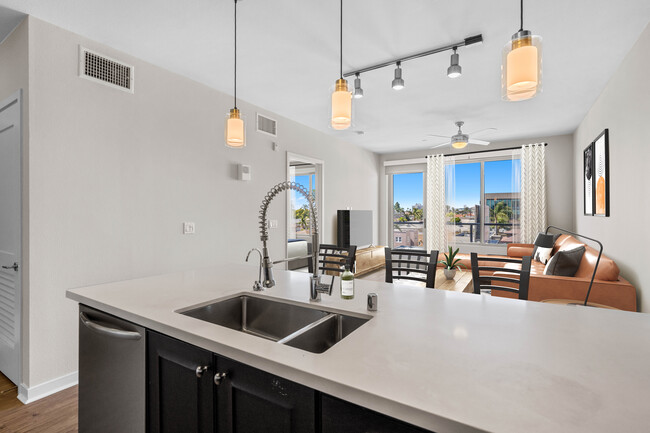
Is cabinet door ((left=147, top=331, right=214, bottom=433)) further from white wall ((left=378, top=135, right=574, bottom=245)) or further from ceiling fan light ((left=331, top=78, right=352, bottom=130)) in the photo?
white wall ((left=378, top=135, right=574, bottom=245))

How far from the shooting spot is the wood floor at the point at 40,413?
1.88 m

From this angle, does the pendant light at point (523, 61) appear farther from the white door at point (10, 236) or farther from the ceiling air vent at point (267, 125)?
the ceiling air vent at point (267, 125)

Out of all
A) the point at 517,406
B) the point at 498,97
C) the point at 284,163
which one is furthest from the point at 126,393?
the point at 498,97

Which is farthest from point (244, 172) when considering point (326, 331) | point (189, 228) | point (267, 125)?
point (326, 331)

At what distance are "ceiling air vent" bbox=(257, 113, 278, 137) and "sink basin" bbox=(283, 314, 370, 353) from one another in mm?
3183

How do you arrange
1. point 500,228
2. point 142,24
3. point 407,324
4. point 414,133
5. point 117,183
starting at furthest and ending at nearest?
point 500,228, point 414,133, point 117,183, point 142,24, point 407,324

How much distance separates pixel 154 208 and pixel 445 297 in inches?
99.2

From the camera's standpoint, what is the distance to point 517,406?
62cm

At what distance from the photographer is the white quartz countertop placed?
0.61 meters

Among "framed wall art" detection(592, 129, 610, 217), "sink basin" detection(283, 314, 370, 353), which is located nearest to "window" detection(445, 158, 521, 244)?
"framed wall art" detection(592, 129, 610, 217)

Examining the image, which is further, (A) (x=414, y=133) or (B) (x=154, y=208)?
(A) (x=414, y=133)

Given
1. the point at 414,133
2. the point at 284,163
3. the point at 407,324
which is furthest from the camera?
the point at 414,133

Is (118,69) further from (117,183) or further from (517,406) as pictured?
(517,406)

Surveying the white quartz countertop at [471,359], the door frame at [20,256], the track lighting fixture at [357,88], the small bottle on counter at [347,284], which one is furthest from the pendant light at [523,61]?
the door frame at [20,256]
